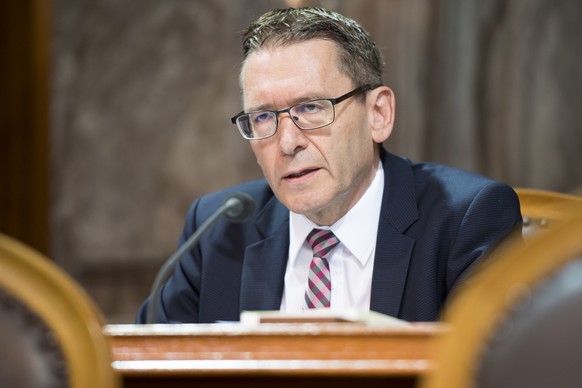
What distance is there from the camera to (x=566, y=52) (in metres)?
4.44

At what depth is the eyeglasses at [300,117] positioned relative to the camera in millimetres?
2465

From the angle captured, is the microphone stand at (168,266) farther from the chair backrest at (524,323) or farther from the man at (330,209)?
the chair backrest at (524,323)

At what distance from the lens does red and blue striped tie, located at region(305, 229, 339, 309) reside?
240 centimetres

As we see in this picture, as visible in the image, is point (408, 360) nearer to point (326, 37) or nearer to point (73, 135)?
point (326, 37)

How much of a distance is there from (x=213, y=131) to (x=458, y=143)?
126 cm

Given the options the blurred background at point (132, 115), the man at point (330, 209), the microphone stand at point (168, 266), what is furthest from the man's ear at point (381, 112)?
the blurred background at point (132, 115)

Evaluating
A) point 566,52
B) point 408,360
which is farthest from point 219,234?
point 566,52

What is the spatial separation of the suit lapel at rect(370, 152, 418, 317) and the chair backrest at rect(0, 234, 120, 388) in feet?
4.05

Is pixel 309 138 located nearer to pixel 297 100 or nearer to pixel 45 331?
pixel 297 100

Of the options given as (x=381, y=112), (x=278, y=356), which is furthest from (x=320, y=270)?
(x=278, y=356)

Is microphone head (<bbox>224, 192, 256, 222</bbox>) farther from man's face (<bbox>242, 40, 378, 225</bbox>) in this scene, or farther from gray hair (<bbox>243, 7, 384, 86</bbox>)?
gray hair (<bbox>243, 7, 384, 86</bbox>)

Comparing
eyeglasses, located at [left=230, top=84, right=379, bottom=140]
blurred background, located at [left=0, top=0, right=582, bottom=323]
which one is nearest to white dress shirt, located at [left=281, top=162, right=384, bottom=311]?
eyeglasses, located at [left=230, top=84, right=379, bottom=140]

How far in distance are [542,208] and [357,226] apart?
1.71 ft

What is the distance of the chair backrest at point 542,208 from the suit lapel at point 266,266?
26.4 inches
